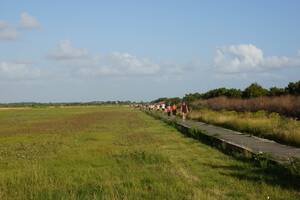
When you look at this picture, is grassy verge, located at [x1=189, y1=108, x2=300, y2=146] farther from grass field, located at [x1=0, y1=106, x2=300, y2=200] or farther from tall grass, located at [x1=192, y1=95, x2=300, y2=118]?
tall grass, located at [x1=192, y1=95, x2=300, y2=118]

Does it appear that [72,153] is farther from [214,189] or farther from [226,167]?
[214,189]

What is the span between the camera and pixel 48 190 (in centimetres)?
1029

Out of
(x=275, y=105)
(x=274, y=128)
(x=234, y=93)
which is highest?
(x=234, y=93)

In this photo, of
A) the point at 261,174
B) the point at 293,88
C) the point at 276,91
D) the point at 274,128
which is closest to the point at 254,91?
the point at 276,91

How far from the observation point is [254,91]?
57.8 m

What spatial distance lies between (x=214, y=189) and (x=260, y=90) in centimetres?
4851

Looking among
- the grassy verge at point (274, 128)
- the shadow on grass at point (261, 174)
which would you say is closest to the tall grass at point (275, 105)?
the grassy verge at point (274, 128)

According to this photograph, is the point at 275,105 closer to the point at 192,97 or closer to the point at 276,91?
the point at 276,91

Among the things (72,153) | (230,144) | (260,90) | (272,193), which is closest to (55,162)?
(72,153)

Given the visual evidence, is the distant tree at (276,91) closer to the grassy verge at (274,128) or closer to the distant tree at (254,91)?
the distant tree at (254,91)

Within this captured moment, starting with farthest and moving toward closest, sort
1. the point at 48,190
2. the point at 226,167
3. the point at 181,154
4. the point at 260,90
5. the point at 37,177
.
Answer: the point at 260,90 < the point at 181,154 < the point at 226,167 < the point at 37,177 < the point at 48,190

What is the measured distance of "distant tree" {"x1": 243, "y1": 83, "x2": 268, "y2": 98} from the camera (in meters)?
56.2

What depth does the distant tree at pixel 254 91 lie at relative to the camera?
5618 centimetres

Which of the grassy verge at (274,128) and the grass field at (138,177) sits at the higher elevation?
the grassy verge at (274,128)
